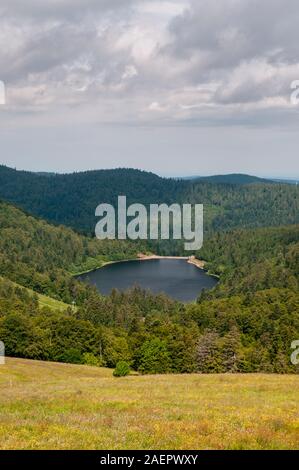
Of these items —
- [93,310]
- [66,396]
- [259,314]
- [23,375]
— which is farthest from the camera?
[93,310]

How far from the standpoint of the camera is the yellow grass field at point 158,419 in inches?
707

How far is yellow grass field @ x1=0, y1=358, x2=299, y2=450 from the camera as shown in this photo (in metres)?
18.0

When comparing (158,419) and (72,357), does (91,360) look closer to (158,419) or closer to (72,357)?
(72,357)

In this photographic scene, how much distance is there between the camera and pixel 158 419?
2275 cm

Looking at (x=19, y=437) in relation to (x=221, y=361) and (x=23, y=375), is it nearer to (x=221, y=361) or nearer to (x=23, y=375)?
(x=23, y=375)

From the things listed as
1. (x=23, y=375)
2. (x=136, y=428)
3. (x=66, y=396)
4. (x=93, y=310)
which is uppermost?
(x=136, y=428)

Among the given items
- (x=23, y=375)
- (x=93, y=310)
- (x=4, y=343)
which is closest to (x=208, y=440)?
(x=23, y=375)

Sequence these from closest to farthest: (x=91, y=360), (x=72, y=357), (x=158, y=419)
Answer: (x=158, y=419) < (x=91, y=360) < (x=72, y=357)

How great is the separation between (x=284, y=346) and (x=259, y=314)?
2386 centimetres

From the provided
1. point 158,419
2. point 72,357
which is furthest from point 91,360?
point 158,419

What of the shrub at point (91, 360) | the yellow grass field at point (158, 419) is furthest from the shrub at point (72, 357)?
the yellow grass field at point (158, 419)
